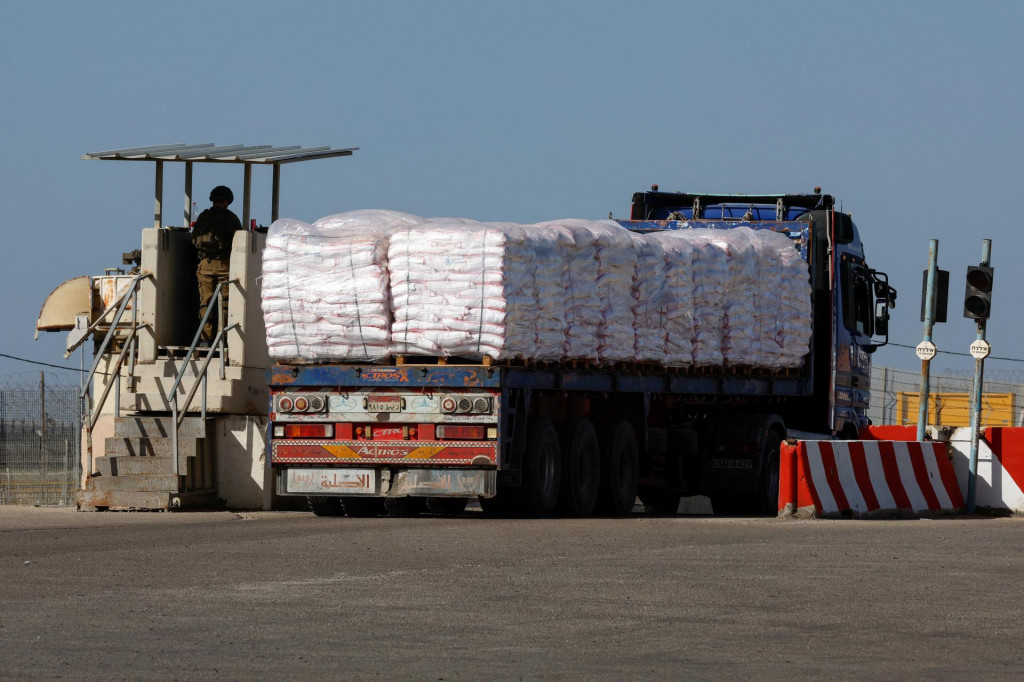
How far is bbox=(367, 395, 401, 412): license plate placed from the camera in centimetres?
1786

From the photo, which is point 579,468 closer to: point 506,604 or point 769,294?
point 769,294

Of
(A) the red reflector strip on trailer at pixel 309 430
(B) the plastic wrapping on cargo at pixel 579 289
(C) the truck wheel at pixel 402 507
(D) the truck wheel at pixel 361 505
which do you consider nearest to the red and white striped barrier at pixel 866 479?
(B) the plastic wrapping on cargo at pixel 579 289

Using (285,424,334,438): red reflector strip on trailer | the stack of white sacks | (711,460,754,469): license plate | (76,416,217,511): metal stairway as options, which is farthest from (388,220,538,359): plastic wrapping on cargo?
(711,460,754,469): license plate

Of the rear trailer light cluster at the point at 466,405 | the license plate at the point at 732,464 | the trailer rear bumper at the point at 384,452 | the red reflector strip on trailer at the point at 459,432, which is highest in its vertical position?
the rear trailer light cluster at the point at 466,405

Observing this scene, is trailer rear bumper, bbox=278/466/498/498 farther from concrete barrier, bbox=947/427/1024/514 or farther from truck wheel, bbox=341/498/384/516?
concrete barrier, bbox=947/427/1024/514

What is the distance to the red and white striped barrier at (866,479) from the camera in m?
19.2

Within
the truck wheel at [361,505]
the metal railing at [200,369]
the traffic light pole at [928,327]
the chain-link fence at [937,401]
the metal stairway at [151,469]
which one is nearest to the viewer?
the truck wheel at [361,505]

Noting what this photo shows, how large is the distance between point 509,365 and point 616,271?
1.82 m

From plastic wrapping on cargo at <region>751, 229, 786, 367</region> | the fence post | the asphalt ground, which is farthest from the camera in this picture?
the fence post

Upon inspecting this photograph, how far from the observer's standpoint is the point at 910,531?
16.8 metres

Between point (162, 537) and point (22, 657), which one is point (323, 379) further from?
point (22, 657)

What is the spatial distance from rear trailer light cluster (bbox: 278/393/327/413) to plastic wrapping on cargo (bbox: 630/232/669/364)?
3338mm

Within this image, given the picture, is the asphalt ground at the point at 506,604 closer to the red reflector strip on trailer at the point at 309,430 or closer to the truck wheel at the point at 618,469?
the red reflector strip on trailer at the point at 309,430

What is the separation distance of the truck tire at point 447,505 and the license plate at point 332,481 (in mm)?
1567
